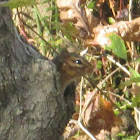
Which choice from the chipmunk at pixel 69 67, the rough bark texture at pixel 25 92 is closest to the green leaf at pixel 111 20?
the chipmunk at pixel 69 67

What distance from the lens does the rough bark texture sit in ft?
4.81

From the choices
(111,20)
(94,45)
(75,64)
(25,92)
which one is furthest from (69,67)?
(111,20)

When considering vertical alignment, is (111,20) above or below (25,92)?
above

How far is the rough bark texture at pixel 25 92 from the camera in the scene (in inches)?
57.7

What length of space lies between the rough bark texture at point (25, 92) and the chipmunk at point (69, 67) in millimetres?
57

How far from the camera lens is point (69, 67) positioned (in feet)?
5.40

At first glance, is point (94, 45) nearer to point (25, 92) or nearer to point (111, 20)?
point (111, 20)

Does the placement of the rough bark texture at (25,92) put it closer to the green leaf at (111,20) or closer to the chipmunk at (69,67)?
the chipmunk at (69,67)

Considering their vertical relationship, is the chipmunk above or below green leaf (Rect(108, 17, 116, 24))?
below

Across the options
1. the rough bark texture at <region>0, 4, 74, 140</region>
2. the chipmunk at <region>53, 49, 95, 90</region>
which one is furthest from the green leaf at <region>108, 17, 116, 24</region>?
the rough bark texture at <region>0, 4, 74, 140</region>

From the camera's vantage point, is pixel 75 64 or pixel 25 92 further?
pixel 75 64

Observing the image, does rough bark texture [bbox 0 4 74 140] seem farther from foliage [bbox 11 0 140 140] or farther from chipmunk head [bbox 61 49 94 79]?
foliage [bbox 11 0 140 140]

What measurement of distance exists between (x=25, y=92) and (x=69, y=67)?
0.72 feet

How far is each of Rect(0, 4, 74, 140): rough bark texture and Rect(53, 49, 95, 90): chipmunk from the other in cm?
6
